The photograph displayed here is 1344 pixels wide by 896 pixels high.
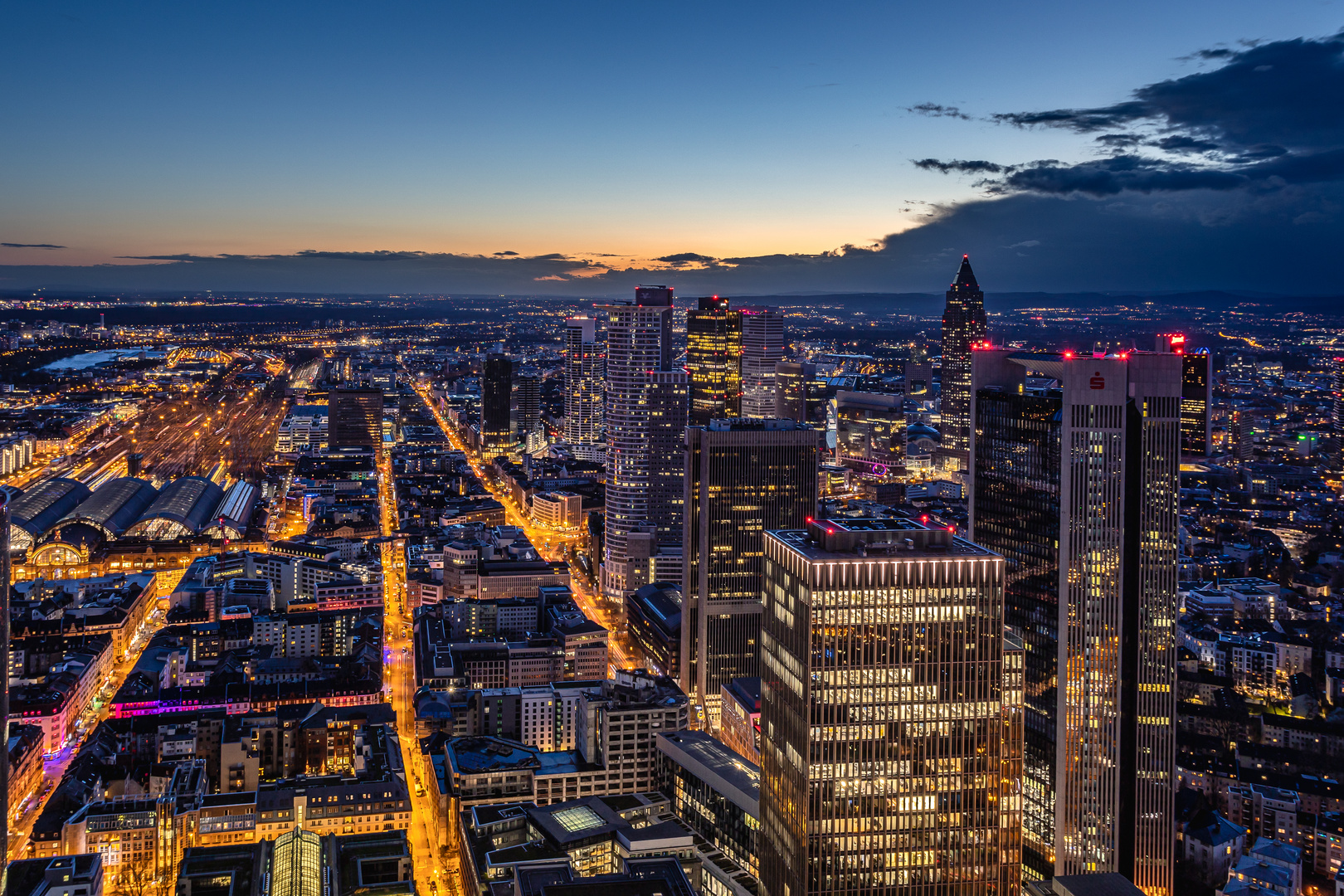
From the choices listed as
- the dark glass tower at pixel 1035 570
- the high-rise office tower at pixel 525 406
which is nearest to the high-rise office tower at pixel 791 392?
the high-rise office tower at pixel 525 406

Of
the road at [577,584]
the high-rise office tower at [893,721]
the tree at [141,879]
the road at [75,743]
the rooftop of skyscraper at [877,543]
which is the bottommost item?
the tree at [141,879]

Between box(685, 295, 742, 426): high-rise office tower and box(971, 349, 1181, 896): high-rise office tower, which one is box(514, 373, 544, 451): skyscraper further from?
box(971, 349, 1181, 896): high-rise office tower

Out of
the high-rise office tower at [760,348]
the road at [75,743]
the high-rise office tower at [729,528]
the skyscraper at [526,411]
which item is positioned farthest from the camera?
the high-rise office tower at [760,348]

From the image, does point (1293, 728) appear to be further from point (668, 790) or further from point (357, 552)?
point (357, 552)

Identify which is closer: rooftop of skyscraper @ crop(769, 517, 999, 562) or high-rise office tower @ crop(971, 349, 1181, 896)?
rooftop of skyscraper @ crop(769, 517, 999, 562)

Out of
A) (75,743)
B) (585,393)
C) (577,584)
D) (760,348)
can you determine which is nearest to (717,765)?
(75,743)

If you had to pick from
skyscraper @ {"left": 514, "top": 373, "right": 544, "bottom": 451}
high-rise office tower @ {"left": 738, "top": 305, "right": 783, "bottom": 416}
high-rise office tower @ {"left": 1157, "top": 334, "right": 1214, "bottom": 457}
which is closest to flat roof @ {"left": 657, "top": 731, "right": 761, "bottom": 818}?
high-rise office tower @ {"left": 1157, "top": 334, "right": 1214, "bottom": 457}

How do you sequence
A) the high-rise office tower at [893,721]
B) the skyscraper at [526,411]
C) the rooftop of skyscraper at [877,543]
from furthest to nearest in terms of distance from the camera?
the skyscraper at [526,411]
the rooftop of skyscraper at [877,543]
the high-rise office tower at [893,721]

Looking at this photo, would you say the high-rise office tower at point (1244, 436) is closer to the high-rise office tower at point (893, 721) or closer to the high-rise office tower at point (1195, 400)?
the high-rise office tower at point (1195, 400)
